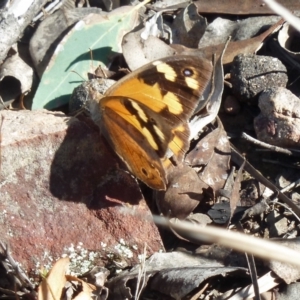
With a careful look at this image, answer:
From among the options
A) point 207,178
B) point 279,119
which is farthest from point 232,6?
point 207,178

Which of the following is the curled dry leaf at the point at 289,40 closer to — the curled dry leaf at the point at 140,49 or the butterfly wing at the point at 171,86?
the curled dry leaf at the point at 140,49

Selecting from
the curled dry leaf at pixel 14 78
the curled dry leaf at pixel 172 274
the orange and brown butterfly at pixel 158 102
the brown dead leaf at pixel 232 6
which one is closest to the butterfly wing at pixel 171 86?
the orange and brown butterfly at pixel 158 102

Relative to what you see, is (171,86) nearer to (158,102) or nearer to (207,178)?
(158,102)

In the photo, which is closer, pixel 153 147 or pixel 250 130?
pixel 153 147

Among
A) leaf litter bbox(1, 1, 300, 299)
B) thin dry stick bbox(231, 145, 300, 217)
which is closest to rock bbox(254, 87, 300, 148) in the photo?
leaf litter bbox(1, 1, 300, 299)

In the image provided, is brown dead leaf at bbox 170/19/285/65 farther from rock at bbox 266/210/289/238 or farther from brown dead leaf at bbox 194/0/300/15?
rock at bbox 266/210/289/238

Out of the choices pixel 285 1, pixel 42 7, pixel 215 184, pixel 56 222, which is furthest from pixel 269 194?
pixel 42 7

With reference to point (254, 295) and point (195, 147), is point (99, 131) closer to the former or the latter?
point (195, 147)
